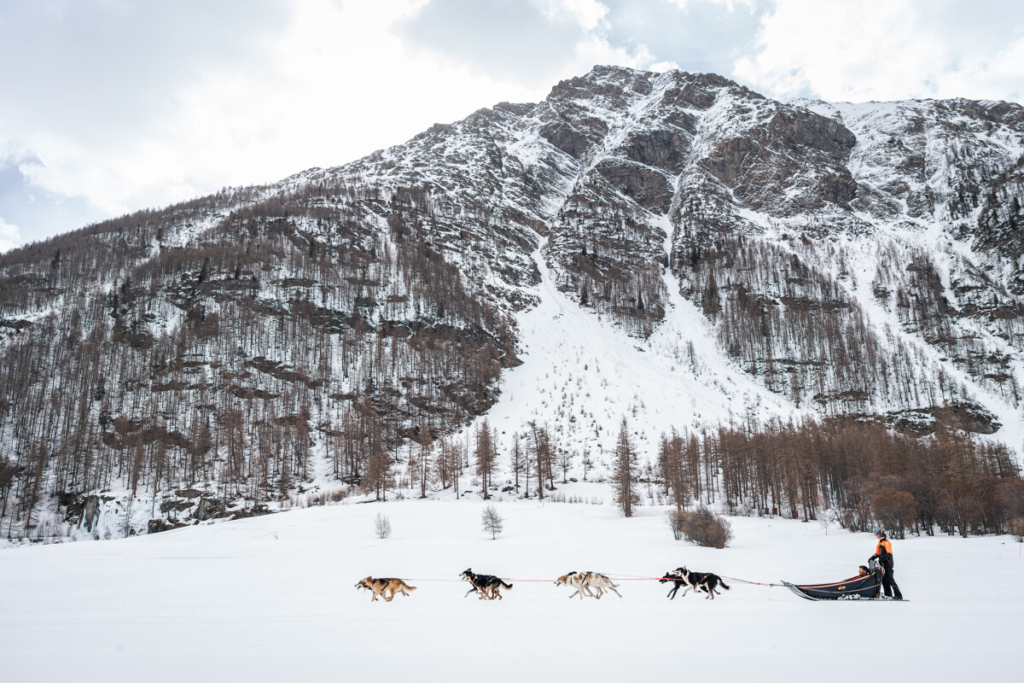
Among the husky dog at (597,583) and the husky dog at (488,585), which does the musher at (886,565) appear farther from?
the husky dog at (488,585)

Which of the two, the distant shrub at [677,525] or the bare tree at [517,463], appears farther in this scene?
the bare tree at [517,463]

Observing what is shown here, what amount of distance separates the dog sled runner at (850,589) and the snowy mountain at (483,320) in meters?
45.3

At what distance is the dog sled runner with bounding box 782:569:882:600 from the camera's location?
9.86m

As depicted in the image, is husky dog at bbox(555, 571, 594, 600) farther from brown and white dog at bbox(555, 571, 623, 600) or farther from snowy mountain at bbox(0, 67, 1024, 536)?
snowy mountain at bbox(0, 67, 1024, 536)

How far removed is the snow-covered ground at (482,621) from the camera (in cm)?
606

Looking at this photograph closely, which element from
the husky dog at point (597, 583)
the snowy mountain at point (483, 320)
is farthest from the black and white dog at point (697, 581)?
the snowy mountain at point (483, 320)

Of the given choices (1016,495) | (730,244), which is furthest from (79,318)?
(730,244)

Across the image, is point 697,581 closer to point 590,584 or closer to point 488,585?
point 590,584

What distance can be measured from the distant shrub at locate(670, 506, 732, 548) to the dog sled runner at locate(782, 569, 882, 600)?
12.8 metres

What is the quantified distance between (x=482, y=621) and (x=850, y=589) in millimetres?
Answer: 8172

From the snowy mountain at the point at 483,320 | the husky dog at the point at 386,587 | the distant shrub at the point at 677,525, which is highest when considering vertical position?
the snowy mountain at the point at 483,320

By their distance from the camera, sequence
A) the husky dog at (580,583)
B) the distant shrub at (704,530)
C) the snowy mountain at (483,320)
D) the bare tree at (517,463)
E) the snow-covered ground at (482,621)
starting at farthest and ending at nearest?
the snowy mountain at (483,320)
the bare tree at (517,463)
the distant shrub at (704,530)
the husky dog at (580,583)
the snow-covered ground at (482,621)

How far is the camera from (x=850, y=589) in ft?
32.2

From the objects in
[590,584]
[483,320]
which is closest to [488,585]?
[590,584]
